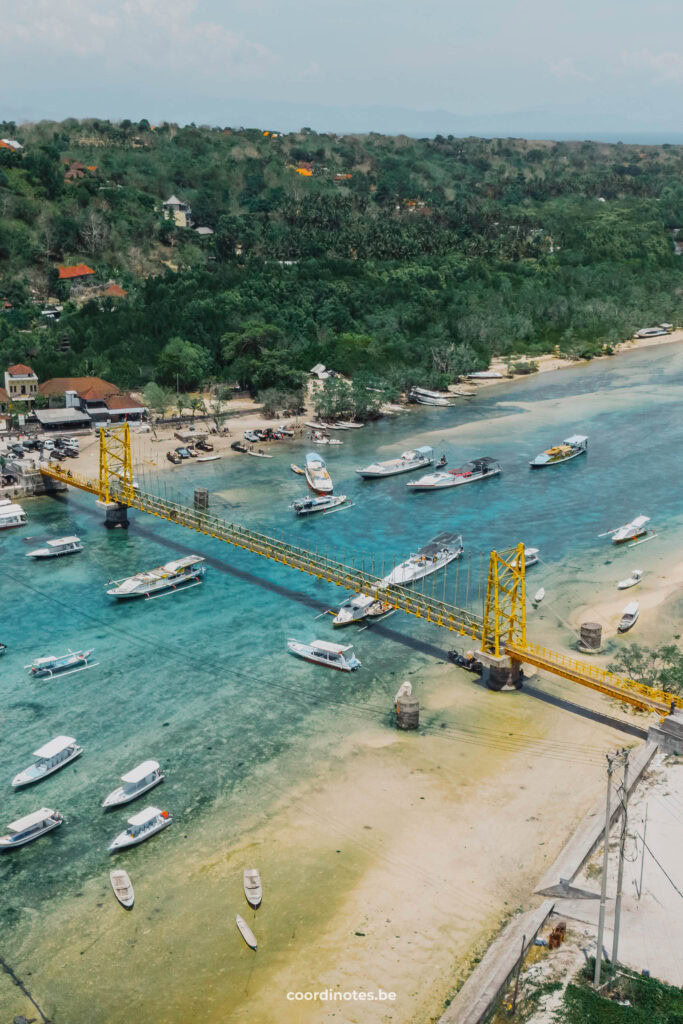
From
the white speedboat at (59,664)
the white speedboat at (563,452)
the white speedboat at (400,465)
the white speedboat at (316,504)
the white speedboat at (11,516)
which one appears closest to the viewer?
the white speedboat at (59,664)

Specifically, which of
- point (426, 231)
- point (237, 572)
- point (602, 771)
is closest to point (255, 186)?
point (426, 231)

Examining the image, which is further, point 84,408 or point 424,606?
point 84,408

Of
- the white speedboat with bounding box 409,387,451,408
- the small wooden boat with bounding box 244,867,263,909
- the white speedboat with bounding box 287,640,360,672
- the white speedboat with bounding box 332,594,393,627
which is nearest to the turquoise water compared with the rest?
the white speedboat with bounding box 287,640,360,672

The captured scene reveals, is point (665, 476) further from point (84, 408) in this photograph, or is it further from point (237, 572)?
point (84, 408)

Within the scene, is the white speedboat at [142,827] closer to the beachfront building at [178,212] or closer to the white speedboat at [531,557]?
the white speedboat at [531,557]

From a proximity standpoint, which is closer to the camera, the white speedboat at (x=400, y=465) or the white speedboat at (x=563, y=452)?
the white speedboat at (x=400, y=465)

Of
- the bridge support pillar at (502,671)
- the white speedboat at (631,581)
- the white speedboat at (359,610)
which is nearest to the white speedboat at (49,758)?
the white speedboat at (359,610)

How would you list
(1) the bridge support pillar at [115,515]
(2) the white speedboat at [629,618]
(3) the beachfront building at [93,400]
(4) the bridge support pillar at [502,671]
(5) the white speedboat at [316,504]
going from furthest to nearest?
1. (3) the beachfront building at [93,400]
2. (5) the white speedboat at [316,504]
3. (1) the bridge support pillar at [115,515]
4. (2) the white speedboat at [629,618]
5. (4) the bridge support pillar at [502,671]

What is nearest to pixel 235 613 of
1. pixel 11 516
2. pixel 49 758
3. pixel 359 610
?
pixel 359 610
